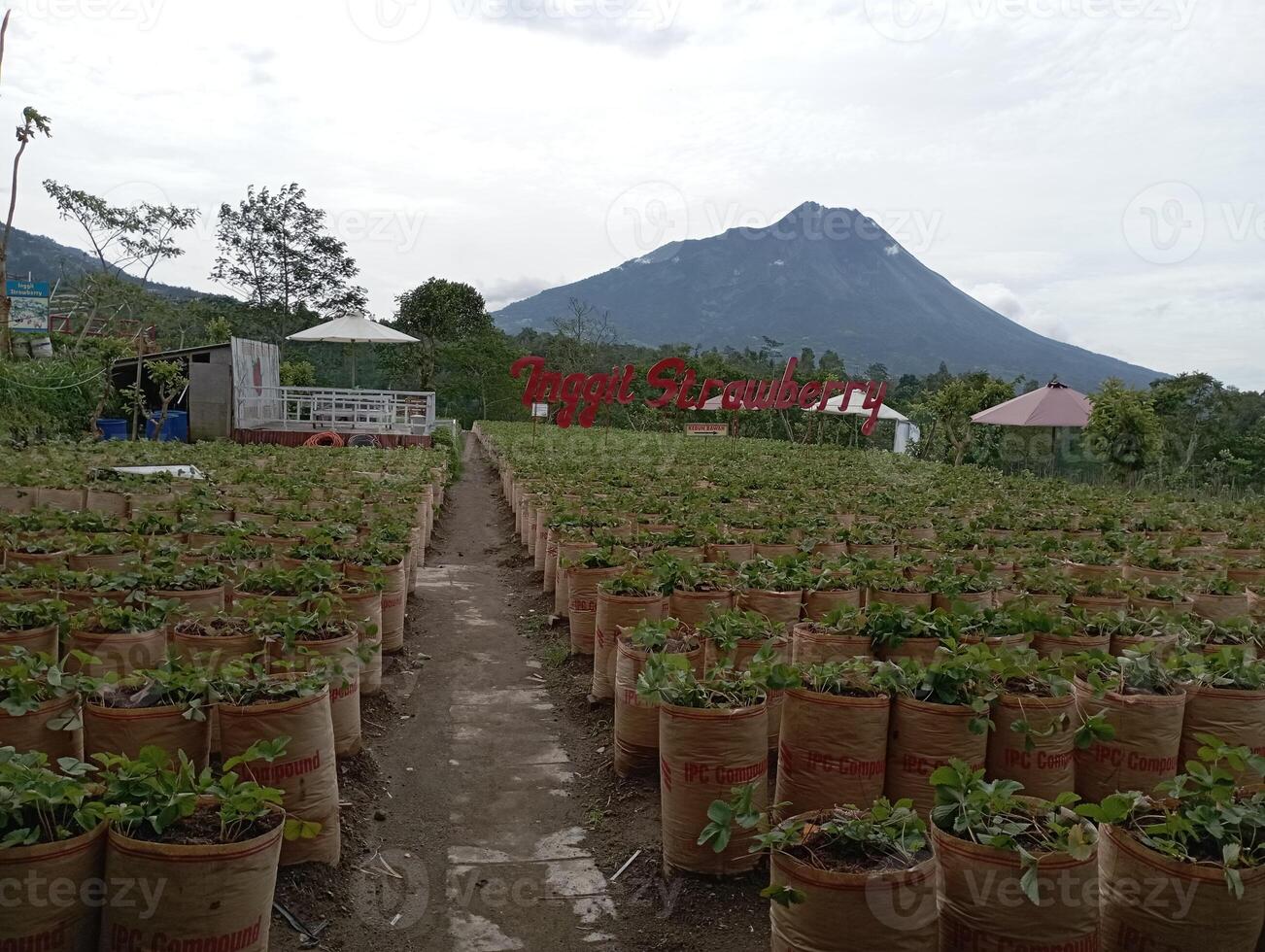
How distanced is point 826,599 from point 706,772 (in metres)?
2.33

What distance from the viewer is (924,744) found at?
11.4 feet

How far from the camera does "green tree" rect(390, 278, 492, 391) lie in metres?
43.5

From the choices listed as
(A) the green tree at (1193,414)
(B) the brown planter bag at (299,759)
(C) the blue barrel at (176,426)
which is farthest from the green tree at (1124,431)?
(C) the blue barrel at (176,426)

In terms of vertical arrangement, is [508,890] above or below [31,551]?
below

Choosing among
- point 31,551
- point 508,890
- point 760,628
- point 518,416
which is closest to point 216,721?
point 508,890

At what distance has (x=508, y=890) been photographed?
147 inches

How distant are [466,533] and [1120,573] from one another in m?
9.47

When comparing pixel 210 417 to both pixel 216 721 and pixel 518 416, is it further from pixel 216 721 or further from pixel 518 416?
pixel 518 416

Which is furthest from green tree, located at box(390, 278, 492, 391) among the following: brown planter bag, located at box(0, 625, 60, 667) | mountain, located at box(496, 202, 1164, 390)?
mountain, located at box(496, 202, 1164, 390)

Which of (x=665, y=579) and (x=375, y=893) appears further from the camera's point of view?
(x=665, y=579)

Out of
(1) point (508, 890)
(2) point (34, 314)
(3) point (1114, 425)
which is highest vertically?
(2) point (34, 314)

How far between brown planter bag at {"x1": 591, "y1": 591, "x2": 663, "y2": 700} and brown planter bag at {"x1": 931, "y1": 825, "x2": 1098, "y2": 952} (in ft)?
9.68

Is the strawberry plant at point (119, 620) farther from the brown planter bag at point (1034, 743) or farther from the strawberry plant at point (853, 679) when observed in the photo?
the brown planter bag at point (1034, 743)

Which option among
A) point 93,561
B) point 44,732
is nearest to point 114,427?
point 93,561
